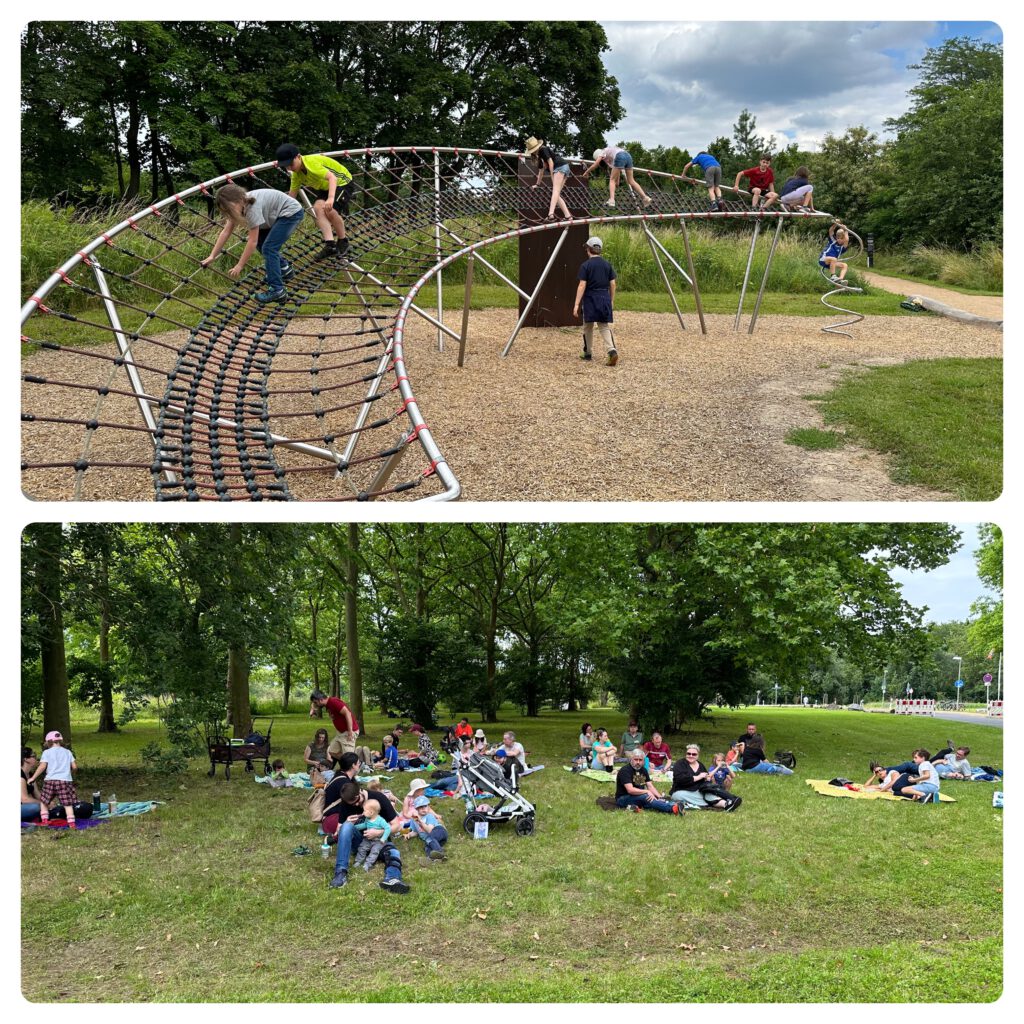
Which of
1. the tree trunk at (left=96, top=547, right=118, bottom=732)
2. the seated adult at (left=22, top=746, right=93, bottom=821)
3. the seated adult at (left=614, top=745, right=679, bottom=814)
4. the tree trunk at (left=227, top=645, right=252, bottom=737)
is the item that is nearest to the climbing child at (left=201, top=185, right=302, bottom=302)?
the tree trunk at (left=96, top=547, right=118, bottom=732)

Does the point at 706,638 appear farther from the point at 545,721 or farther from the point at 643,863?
the point at 643,863

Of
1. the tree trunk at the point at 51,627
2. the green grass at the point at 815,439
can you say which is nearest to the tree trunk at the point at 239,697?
the tree trunk at the point at 51,627

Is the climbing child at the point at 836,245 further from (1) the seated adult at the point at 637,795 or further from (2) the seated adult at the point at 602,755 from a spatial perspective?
(1) the seated adult at the point at 637,795

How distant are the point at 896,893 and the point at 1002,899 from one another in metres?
0.74

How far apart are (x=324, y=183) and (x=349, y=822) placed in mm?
6092

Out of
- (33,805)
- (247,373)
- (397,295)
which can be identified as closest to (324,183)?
(397,295)

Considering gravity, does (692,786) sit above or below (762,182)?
below

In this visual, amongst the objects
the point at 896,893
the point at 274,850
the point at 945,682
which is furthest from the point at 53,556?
the point at 945,682

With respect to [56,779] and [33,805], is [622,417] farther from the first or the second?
[33,805]

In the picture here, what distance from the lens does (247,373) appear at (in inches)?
265

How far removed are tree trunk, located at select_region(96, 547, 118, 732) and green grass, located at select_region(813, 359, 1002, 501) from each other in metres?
7.65

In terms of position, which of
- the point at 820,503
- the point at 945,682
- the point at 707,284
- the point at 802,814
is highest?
the point at 707,284

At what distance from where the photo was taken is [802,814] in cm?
874

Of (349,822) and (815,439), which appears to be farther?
(815,439)
